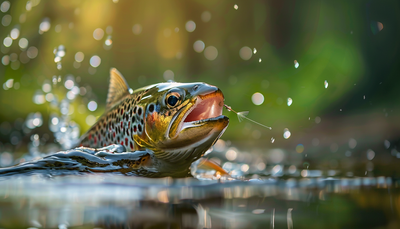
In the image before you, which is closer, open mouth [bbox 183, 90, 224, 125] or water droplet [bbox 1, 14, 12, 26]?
open mouth [bbox 183, 90, 224, 125]

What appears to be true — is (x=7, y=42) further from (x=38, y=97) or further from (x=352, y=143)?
(x=352, y=143)

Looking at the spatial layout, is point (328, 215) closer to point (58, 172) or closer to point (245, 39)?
point (58, 172)

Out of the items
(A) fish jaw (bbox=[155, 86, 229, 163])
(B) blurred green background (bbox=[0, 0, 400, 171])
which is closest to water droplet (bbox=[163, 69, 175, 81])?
(B) blurred green background (bbox=[0, 0, 400, 171])

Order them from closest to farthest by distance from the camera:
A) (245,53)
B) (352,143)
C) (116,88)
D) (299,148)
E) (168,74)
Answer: (116,88), (299,148), (352,143), (245,53), (168,74)

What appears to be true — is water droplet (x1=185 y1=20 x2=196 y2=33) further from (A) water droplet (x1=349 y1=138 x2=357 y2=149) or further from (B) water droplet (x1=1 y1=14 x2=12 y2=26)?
(A) water droplet (x1=349 y1=138 x2=357 y2=149)

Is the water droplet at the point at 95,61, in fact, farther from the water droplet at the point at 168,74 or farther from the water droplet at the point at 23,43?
the water droplet at the point at 168,74

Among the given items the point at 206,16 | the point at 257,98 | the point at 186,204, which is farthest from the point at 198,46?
the point at 186,204

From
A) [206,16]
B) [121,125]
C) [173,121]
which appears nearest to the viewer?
[173,121]
